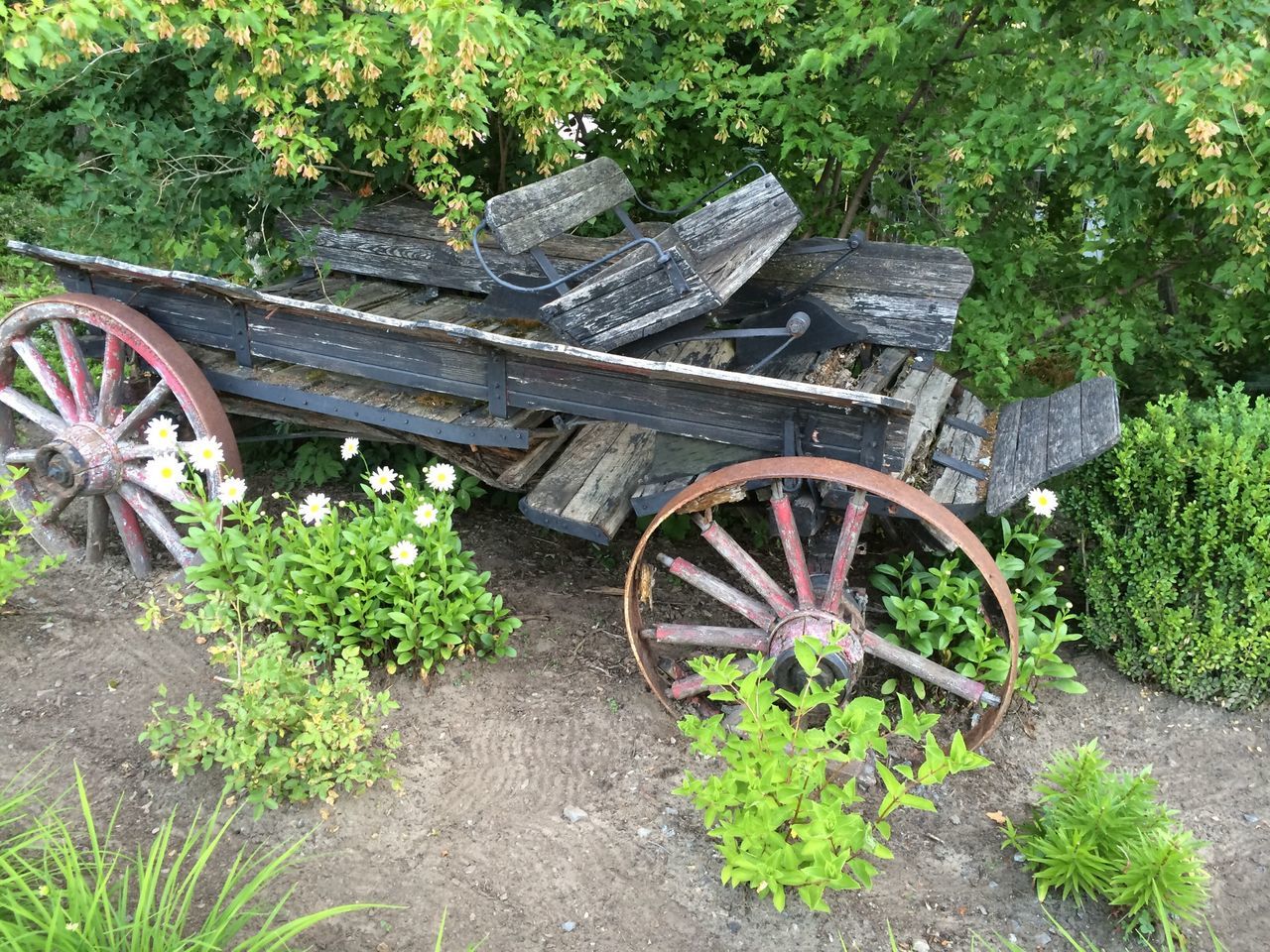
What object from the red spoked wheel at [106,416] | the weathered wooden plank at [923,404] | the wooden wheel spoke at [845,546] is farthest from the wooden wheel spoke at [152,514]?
the weathered wooden plank at [923,404]

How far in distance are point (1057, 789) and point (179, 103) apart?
4.44 metres

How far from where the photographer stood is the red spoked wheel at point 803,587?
2.79 metres

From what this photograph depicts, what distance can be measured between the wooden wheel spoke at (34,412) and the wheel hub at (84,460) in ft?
0.42

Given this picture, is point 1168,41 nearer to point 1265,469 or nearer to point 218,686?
point 1265,469

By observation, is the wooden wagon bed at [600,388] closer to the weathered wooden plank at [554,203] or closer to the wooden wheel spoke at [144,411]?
the wooden wheel spoke at [144,411]

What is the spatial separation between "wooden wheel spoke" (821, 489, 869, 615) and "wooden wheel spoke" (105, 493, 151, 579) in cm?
263

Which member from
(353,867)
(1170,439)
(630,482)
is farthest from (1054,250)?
(353,867)

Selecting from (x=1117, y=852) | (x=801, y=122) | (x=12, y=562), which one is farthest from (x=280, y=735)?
(x=801, y=122)

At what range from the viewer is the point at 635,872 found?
2.72 meters

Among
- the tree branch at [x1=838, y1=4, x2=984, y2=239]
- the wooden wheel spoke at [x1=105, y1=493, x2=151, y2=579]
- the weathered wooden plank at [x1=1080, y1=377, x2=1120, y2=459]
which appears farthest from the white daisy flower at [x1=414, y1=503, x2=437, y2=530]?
the tree branch at [x1=838, y1=4, x2=984, y2=239]

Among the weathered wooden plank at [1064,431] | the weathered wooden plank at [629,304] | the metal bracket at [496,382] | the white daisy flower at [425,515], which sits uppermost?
the weathered wooden plank at [629,304]

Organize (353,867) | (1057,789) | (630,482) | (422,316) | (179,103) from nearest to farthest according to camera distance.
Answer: (353,867), (1057,789), (630,482), (422,316), (179,103)

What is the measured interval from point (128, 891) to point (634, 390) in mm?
1920

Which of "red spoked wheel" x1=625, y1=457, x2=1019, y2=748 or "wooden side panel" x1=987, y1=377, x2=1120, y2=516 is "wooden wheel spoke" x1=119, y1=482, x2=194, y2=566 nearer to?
"red spoked wheel" x1=625, y1=457, x2=1019, y2=748
